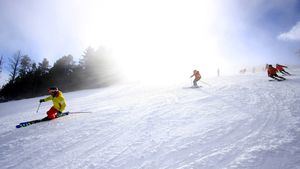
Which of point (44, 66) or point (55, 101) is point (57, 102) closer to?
point (55, 101)

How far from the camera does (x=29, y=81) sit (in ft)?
164

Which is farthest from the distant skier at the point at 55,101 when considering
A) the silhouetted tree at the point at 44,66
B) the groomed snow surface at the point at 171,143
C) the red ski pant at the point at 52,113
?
the silhouetted tree at the point at 44,66

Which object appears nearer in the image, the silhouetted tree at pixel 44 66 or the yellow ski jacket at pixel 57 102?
the yellow ski jacket at pixel 57 102

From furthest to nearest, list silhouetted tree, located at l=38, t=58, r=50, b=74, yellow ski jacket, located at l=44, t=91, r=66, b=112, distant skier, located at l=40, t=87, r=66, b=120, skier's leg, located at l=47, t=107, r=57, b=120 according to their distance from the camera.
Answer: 1. silhouetted tree, located at l=38, t=58, r=50, b=74
2. yellow ski jacket, located at l=44, t=91, r=66, b=112
3. distant skier, located at l=40, t=87, r=66, b=120
4. skier's leg, located at l=47, t=107, r=57, b=120

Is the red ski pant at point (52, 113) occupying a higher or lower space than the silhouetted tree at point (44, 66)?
lower

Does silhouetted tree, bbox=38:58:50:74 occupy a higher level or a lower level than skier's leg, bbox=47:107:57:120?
higher

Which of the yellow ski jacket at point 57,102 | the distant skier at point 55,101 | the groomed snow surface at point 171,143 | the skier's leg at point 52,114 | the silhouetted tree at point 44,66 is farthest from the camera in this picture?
the silhouetted tree at point 44,66

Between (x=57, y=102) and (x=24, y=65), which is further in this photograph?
(x=24, y=65)

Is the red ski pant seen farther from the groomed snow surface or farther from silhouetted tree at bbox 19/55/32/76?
silhouetted tree at bbox 19/55/32/76

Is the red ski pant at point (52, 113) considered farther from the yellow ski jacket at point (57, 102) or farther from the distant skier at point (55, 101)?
the yellow ski jacket at point (57, 102)

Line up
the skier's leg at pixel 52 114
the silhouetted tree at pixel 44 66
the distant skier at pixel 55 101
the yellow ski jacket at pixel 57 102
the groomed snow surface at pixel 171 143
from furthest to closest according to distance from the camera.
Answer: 1. the silhouetted tree at pixel 44 66
2. the yellow ski jacket at pixel 57 102
3. the distant skier at pixel 55 101
4. the skier's leg at pixel 52 114
5. the groomed snow surface at pixel 171 143

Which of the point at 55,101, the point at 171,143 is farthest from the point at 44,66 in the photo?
the point at 171,143

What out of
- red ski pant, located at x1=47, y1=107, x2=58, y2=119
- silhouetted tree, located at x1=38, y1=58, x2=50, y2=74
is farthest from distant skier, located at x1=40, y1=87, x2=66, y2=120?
silhouetted tree, located at x1=38, y1=58, x2=50, y2=74

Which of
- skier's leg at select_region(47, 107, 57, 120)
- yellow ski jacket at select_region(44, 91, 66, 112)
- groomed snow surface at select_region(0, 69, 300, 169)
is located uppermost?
yellow ski jacket at select_region(44, 91, 66, 112)
